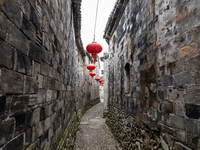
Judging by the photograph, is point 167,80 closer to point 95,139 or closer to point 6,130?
point 6,130

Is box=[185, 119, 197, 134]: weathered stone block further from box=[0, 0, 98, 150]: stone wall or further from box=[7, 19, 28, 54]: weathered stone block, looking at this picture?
box=[7, 19, 28, 54]: weathered stone block

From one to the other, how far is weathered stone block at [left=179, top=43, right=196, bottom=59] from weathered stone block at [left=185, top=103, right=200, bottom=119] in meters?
0.68

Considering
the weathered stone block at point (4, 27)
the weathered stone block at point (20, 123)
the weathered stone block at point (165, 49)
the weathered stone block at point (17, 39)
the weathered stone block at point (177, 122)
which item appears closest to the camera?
the weathered stone block at point (4, 27)

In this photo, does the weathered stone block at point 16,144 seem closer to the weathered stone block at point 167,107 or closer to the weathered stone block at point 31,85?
the weathered stone block at point 31,85

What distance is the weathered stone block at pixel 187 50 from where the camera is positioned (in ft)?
5.24

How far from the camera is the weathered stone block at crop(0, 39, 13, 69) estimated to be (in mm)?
813

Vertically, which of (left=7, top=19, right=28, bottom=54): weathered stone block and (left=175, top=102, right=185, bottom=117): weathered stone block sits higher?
(left=7, top=19, right=28, bottom=54): weathered stone block

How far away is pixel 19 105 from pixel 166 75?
2.16 meters

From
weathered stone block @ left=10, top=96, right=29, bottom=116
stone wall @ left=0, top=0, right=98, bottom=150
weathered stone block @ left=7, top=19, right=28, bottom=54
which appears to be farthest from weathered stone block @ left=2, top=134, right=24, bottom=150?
weathered stone block @ left=7, top=19, right=28, bottom=54

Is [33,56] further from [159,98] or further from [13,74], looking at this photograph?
[159,98]

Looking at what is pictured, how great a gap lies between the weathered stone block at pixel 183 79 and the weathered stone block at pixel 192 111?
30cm

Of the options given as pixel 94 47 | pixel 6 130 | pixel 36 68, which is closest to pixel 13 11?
pixel 36 68

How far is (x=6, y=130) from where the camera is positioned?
34.8 inches

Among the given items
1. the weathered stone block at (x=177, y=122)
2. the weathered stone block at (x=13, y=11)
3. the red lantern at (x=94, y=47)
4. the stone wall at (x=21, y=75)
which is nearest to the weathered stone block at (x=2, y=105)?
the stone wall at (x=21, y=75)
